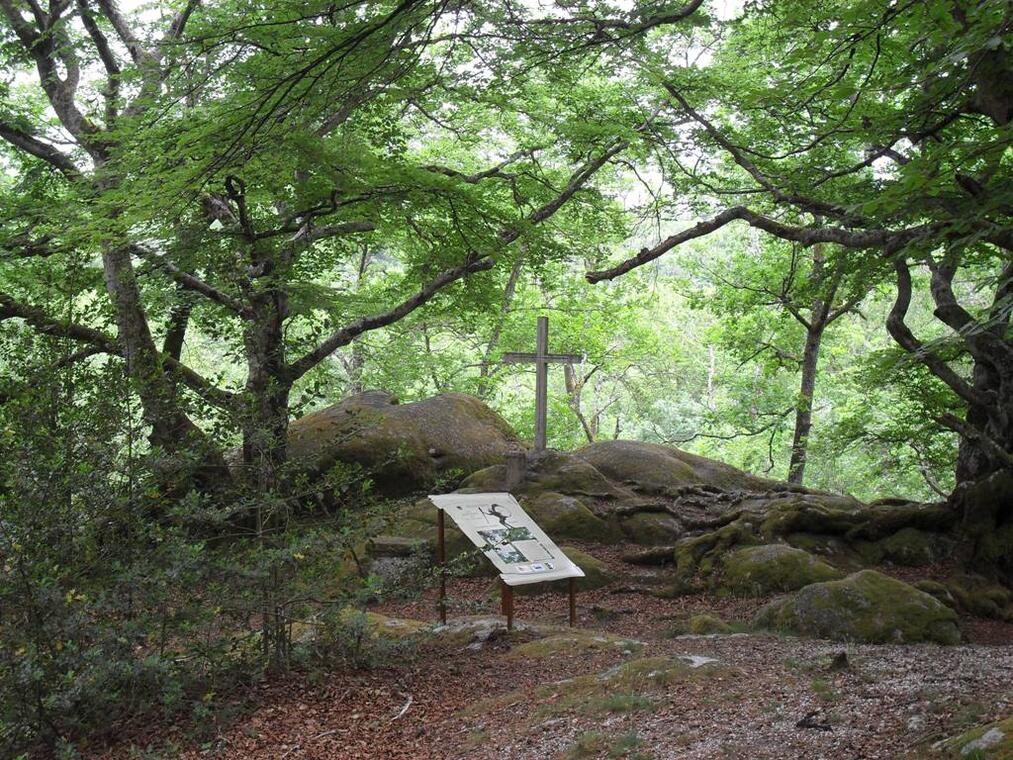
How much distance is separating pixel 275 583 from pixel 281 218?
18.2ft

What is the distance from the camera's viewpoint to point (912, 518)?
11102mm

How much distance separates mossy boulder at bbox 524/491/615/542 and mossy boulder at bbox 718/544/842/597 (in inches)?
105

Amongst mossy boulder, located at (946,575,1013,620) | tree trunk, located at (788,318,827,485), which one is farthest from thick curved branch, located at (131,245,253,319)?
tree trunk, located at (788,318,827,485)

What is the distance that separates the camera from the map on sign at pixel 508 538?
8078mm

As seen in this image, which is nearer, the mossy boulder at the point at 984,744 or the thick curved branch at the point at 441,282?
the mossy boulder at the point at 984,744

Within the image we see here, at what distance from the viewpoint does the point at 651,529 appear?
1275 centimetres

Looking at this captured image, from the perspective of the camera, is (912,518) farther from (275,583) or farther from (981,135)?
(275,583)

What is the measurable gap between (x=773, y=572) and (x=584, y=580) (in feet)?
8.04

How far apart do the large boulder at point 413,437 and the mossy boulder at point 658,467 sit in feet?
5.59

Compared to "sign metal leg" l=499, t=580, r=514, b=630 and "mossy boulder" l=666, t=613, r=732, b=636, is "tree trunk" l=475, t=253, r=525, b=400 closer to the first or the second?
"mossy boulder" l=666, t=613, r=732, b=636

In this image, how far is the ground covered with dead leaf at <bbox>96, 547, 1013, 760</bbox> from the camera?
4.29 metres

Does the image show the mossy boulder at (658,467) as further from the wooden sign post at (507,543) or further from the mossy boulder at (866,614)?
the mossy boulder at (866,614)

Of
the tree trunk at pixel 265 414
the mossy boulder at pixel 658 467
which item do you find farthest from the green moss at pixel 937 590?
the tree trunk at pixel 265 414

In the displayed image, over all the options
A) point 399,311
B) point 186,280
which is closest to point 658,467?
point 399,311
